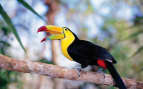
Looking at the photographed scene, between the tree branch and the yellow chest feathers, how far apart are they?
27 cm

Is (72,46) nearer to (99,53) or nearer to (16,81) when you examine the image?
(99,53)

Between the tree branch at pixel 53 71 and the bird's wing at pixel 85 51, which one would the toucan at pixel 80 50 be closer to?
the bird's wing at pixel 85 51

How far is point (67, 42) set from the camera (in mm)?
2812

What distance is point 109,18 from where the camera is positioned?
8930 mm

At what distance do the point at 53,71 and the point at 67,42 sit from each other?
1.68 feet

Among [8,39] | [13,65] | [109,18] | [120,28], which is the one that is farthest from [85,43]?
[109,18]

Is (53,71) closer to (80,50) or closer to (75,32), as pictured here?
(80,50)

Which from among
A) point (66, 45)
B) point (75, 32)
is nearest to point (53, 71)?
point (66, 45)

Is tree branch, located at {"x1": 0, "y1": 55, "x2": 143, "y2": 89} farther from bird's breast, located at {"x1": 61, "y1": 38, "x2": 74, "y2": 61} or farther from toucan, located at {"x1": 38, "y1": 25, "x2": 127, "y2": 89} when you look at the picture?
bird's breast, located at {"x1": 61, "y1": 38, "x2": 74, "y2": 61}

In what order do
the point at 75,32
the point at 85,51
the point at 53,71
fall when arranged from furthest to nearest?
1. the point at 75,32
2. the point at 85,51
3. the point at 53,71

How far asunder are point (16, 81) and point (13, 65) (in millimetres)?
2201

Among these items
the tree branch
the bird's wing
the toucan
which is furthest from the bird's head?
the tree branch

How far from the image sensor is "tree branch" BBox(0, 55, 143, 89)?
225 centimetres

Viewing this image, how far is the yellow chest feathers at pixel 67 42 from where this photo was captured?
2.75 meters
